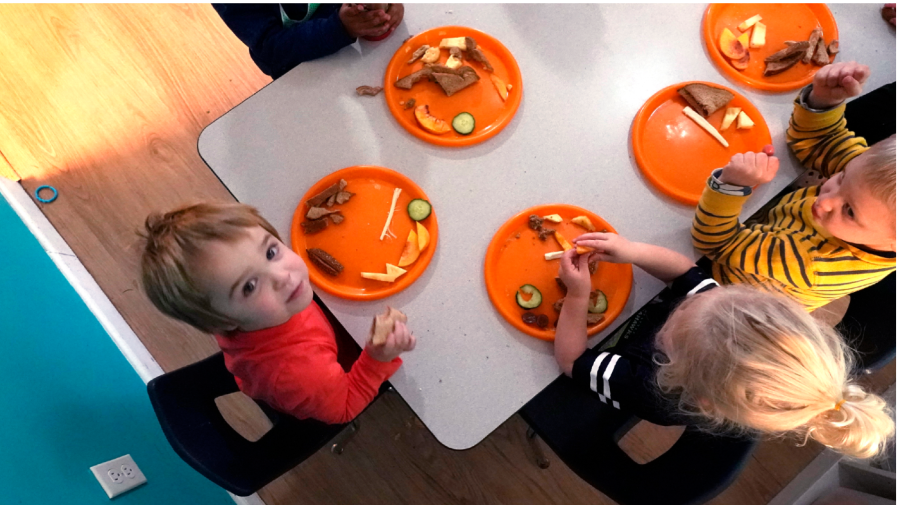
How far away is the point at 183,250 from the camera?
2.80 ft

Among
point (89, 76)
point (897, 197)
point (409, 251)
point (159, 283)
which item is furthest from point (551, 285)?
point (89, 76)

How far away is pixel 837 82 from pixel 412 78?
0.88m

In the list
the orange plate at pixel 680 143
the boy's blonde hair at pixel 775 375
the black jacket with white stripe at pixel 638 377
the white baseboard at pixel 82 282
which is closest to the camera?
the boy's blonde hair at pixel 775 375

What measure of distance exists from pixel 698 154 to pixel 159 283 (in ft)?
3.54

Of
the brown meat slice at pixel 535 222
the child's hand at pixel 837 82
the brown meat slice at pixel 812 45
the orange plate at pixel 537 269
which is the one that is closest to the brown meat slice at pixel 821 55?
the brown meat slice at pixel 812 45

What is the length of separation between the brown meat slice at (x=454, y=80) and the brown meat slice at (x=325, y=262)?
17.4 inches

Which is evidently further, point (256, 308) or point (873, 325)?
point (873, 325)

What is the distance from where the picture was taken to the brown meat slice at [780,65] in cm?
119

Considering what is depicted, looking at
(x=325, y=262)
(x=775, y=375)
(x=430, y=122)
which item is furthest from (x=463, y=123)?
(x=775, y=375)

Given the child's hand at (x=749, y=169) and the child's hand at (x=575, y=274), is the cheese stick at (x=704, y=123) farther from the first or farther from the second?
the child's hand at (x=575, y=274)

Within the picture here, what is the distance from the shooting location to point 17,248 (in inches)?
60.5

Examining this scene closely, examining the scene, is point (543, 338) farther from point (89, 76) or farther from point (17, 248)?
point (89, 76)

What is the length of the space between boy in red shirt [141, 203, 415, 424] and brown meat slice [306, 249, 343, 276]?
0.04 meters

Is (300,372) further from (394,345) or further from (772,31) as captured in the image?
(772,31)
